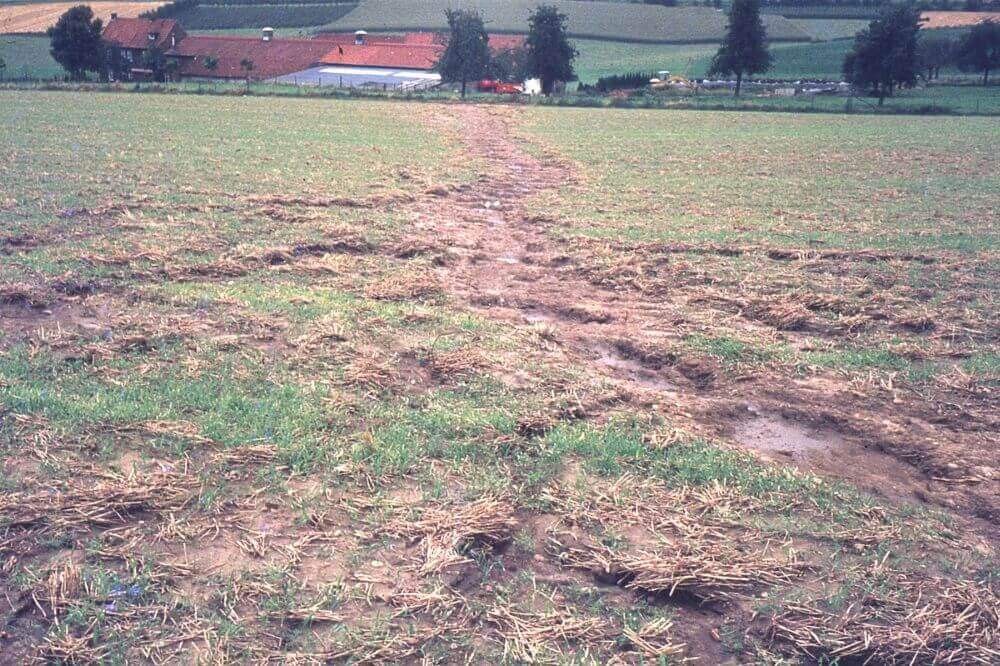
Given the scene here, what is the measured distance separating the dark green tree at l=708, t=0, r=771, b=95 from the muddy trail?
72.0 metres

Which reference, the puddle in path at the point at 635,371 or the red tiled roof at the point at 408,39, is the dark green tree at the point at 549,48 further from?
the puddle in path at the point at 635,371

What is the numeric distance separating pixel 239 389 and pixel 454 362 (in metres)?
1.85

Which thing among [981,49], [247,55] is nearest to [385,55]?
[247,55]

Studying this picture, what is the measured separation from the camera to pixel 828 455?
206 inches

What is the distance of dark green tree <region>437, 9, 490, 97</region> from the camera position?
69.5 meters

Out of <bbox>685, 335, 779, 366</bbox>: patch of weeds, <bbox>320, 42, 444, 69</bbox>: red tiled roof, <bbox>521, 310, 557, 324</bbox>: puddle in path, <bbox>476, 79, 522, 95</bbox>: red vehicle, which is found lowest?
<bbox>685, 335, 779, 366</bbox>: patch of weeds

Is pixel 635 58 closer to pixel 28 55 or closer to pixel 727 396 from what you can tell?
pixel 28 55

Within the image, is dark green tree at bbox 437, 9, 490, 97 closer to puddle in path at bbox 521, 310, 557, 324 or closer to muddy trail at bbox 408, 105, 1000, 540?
muddy trail at bbox 408, 105, 1000, 540

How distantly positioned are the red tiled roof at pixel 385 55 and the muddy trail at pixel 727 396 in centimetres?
8259

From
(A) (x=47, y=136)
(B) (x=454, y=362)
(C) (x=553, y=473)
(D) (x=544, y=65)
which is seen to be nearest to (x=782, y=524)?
(C) (x=553, y=473)

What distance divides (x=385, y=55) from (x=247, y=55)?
A: 55.5 feet

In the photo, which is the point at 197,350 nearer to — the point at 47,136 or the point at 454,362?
the point at 454,362

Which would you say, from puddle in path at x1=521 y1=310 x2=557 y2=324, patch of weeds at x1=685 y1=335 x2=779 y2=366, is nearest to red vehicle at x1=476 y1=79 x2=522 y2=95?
puddle in path at x1=521 y1=310 x2=557 y2=324

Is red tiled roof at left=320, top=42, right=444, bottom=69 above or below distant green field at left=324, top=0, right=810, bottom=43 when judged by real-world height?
below
